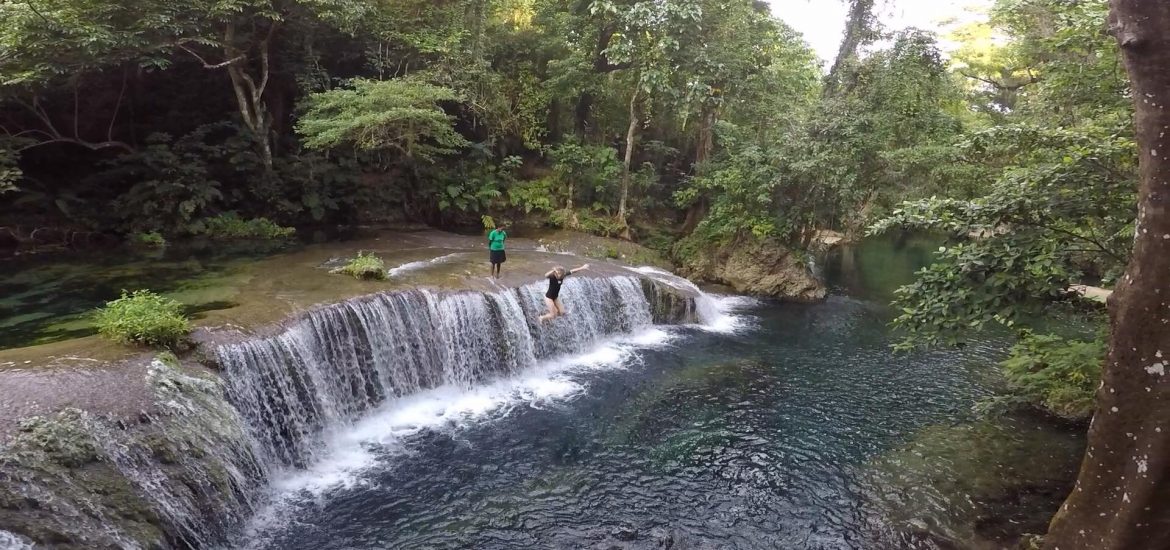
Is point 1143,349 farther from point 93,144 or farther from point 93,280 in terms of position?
point 93,144

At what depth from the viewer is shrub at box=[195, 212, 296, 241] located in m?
17.6

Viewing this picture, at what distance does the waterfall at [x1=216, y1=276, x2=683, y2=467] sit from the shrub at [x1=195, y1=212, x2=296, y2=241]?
8487 millimetres

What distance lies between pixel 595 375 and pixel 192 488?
26.9 ft

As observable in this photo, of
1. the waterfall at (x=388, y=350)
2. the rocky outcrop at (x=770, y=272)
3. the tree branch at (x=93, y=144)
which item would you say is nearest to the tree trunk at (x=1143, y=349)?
the waterfall at (x=388, y=350)

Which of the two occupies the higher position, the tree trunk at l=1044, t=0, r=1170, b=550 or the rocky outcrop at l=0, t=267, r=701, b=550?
the tree trunk at l=1044, t=0, r=1170, b=550

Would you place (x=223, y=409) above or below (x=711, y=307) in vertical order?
above

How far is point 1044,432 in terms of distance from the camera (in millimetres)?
10586

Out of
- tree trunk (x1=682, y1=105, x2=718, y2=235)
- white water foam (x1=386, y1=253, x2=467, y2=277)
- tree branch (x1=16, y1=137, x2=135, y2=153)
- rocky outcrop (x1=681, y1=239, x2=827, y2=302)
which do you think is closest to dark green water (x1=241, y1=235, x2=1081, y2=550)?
white water foam (x1=386, y1=253, x2=467, y2=277)

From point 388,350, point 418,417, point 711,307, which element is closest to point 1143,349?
point 418,417

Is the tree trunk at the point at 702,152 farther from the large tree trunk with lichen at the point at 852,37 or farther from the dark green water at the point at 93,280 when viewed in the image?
the dark green water at the point at 93,280

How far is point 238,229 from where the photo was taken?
17.9 meters

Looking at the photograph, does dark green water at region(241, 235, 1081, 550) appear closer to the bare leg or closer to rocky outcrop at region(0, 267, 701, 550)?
rocky outcrop at region(0, 267, 701, 550)

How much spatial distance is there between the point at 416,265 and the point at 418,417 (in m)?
5.28

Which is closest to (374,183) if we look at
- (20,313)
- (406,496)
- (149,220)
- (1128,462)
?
(149,220)
